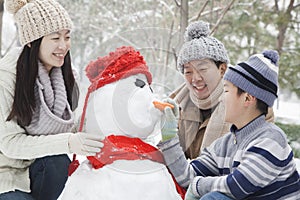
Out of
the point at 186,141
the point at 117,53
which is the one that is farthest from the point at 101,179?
the point at 186,141

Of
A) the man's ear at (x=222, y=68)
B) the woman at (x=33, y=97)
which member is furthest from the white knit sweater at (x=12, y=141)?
the man's ear at (x=222, y=68)

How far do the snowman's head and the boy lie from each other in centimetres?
9

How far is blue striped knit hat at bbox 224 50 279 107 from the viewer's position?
126cm

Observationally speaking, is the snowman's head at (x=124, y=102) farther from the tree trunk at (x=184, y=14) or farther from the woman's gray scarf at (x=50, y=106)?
the tree trunk at (x=184, y=14)

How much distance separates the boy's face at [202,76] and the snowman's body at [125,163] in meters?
0.33

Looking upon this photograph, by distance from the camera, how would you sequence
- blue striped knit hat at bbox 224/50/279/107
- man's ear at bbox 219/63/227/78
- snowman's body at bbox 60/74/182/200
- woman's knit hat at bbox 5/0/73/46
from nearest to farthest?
snowman's body at bbox 60/74/182/200, blue striped knit hat at bbox 224/50/279/107, woman's knit hat at bbox 5/0/73/46, man's ear at bbox 219/63/227/78

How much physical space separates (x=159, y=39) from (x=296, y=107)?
197 inches

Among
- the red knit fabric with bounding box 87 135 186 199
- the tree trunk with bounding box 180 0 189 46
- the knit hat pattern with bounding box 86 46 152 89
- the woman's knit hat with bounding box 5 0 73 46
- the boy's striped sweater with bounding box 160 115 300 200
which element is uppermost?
the woman's knit hat with bounding box 5 0 73 46

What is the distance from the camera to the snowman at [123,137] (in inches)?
45.3

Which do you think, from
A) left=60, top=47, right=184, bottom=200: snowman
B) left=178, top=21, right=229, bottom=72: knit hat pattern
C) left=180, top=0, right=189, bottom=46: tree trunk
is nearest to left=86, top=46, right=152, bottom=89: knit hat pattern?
left=60, top=47, right=184, bottom=200: snowman

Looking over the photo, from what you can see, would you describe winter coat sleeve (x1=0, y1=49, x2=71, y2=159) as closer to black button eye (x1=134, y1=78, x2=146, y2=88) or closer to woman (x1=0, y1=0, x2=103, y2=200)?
woman (x1=0, y1=0, x2=103, y2=200)

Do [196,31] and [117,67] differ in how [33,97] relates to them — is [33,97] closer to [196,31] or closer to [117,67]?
[117,67]

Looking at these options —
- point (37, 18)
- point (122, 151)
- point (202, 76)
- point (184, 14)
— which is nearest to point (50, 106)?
point (37, 18)

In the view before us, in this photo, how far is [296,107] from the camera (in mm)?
6031
